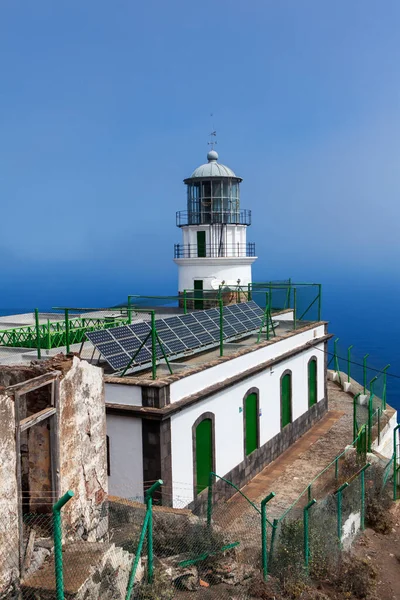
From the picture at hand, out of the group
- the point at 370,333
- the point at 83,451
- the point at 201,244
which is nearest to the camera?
the point at 83,451

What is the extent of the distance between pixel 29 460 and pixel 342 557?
23.4 feet

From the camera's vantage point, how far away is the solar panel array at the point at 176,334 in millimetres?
13981

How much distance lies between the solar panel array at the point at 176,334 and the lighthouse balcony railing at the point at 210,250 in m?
7.07

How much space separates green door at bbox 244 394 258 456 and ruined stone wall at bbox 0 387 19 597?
Answer: 1007 cm

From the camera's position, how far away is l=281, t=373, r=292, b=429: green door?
19500mm

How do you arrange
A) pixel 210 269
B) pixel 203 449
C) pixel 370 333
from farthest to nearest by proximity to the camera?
pixel 370 333, pixel 210 269, pixel 203 449

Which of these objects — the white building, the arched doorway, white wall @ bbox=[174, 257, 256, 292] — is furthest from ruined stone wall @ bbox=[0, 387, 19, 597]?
white wall @ bbox=[174, 257, 256, 292]

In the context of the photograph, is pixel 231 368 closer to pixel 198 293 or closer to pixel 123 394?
pixel 123 394

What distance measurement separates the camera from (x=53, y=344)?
19.2 metres

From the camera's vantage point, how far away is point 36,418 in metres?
7.78

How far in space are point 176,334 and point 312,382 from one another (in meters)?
8.14

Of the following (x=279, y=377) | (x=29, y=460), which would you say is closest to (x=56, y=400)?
(x=29, y=460)

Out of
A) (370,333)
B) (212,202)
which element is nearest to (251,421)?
(212,202)

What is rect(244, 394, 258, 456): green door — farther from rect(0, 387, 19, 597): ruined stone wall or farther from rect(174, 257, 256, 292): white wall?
rect(174, 257, 256, 292): white wall
